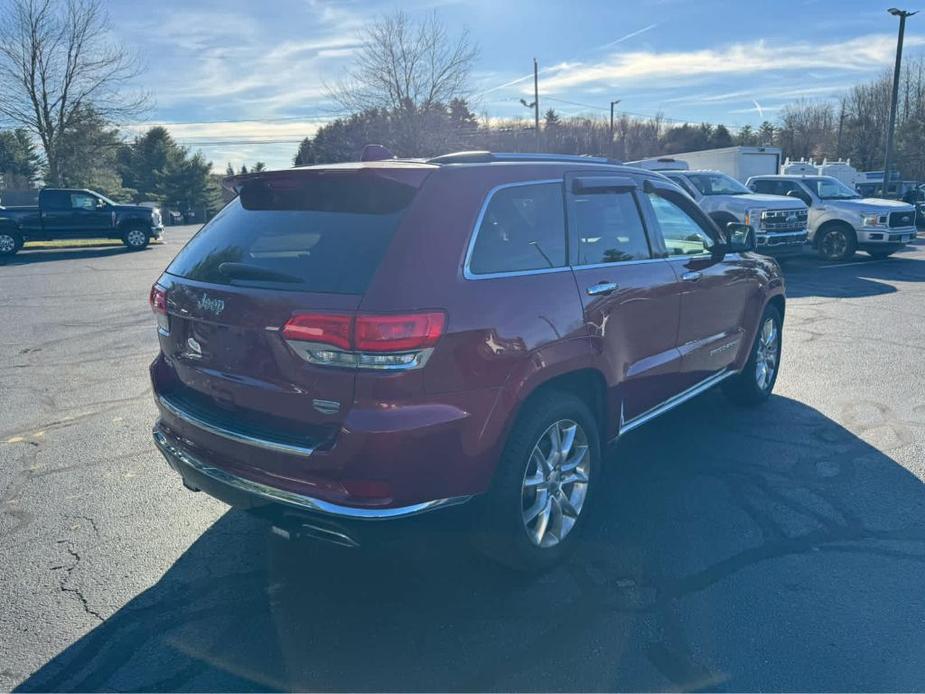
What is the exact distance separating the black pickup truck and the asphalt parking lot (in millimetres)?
18332

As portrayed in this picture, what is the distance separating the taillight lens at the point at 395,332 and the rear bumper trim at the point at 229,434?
19.1 inches

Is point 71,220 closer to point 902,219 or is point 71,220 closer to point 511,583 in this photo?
point 511,583

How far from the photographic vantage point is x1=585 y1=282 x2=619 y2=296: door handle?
11.3 feet

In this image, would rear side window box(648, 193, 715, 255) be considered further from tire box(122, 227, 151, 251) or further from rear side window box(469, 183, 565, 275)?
tire box(122, 227, 151, 251)

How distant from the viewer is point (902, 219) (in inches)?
603

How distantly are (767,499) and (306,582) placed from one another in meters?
2.63

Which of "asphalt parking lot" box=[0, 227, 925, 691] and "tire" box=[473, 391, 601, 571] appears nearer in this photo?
"asphalt parking lot" box=[0, 227, 925, 691]

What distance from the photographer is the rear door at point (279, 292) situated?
266 cm

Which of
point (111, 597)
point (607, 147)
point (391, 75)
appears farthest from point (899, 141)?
point (111, 597)

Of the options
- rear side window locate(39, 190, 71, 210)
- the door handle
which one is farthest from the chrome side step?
rear side window locate(39, 190, 71, 210)

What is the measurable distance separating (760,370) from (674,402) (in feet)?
5.40

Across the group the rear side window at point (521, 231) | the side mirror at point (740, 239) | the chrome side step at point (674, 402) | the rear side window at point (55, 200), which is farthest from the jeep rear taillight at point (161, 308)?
the rear side window at point (55, 200)

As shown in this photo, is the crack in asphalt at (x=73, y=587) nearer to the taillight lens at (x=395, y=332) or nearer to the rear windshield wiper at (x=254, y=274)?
the rear windshield wiper at (x=254, y=274)

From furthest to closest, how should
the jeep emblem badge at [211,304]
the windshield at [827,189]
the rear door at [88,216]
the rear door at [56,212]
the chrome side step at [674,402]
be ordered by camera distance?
the rear door at [88,216] → the rear door at [56,212] → the windshield at [827,189] → the chrome side step at [674,402] → the jeep emblem badge at [211,304]
